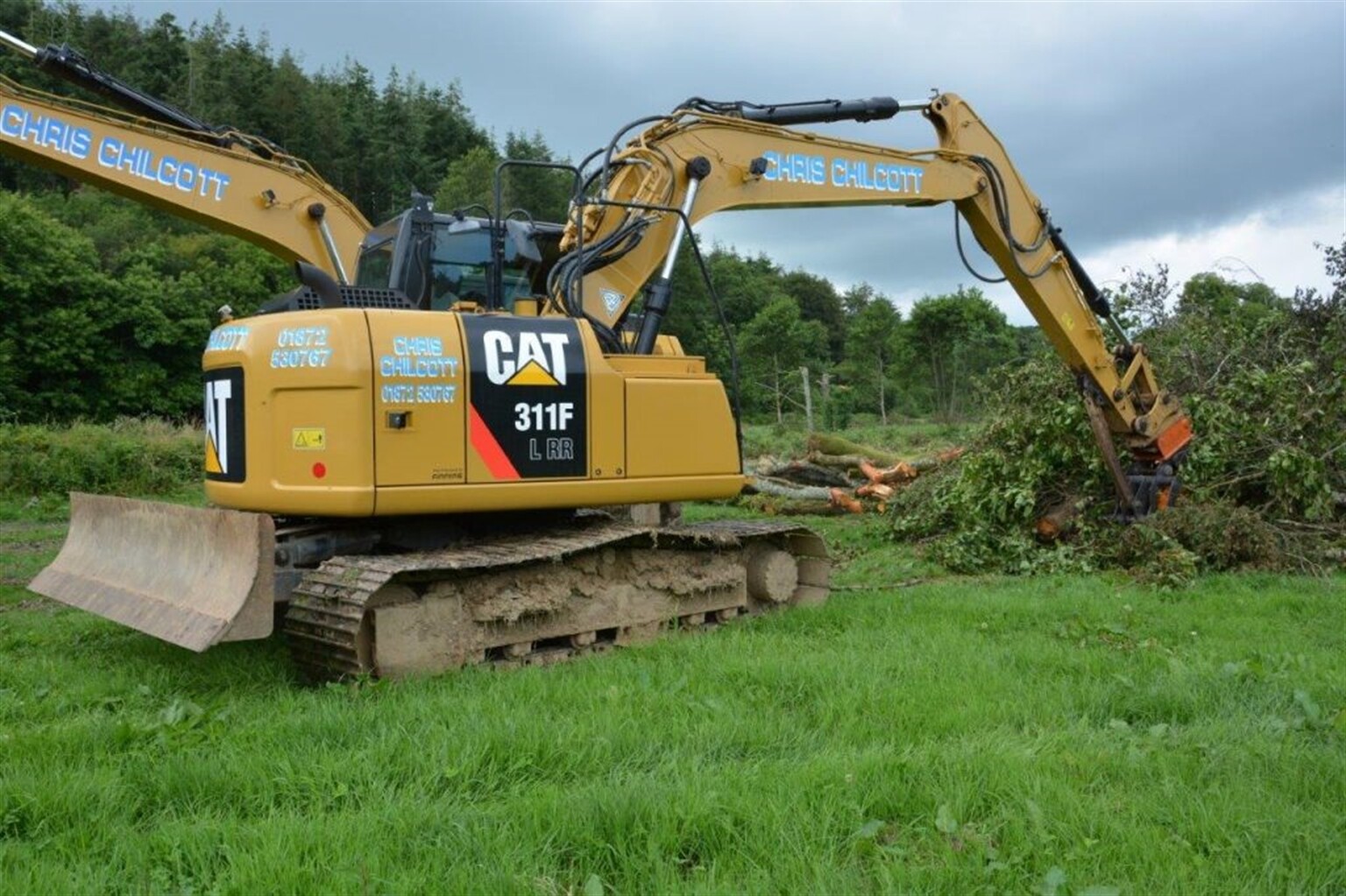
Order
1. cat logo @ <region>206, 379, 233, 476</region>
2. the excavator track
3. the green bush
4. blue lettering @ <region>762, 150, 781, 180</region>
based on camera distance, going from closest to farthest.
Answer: the excavator track < cat logo @ <region>206, 379, 233, 476</region> < blue lettering @ <region>762, 150, 781, 180</region> < the green bush

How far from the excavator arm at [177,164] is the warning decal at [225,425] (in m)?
3.21

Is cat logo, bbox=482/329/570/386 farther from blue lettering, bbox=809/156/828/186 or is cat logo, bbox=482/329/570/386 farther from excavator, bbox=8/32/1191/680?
blue lettering, bbox=809/156/828/186

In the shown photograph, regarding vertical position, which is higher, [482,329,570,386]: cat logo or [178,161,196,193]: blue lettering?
[178,161,196,193]: blue lettering

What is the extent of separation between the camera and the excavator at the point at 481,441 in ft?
18.3

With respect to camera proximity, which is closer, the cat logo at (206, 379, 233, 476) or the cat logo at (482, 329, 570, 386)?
the cat logo at (482, 329, 570, 386)

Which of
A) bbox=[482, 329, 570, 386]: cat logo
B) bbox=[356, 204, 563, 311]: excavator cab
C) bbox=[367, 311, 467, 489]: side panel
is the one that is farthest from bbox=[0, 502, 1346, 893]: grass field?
bbox=[356, 204, 563, 311]: excavator cab

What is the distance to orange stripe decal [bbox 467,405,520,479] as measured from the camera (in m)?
5.92

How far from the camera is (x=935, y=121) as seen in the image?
351 inches

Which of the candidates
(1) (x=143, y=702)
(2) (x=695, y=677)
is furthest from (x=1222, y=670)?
(1) (x=143, y=702)

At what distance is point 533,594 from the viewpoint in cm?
598

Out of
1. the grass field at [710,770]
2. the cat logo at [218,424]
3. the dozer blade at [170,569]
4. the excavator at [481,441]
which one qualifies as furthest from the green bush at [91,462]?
the cat logo at [218,424]

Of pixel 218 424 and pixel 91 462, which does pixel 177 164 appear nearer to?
pixel 218 424

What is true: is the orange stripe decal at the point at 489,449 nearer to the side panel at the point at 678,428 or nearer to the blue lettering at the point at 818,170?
the side panel at the point at 678,428

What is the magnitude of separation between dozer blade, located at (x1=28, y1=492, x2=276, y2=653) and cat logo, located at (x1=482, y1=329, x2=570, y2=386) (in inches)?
56.8
